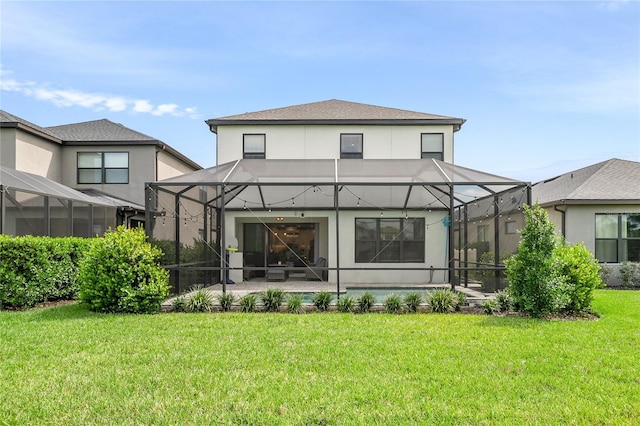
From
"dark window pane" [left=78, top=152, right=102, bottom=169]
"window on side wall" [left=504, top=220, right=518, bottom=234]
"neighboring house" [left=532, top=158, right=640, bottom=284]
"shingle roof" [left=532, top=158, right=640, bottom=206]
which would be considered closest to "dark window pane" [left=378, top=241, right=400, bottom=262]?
"shingle roof" [left=532, top=158, right=640, bottom=206]

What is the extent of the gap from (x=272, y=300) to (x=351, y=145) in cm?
845

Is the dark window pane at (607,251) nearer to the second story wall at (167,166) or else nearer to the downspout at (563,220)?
the downspout at (563,220)

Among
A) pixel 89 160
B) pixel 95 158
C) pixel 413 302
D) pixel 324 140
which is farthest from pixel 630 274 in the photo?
pixel 89 160

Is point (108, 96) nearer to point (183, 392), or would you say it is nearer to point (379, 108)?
point (379, 108)

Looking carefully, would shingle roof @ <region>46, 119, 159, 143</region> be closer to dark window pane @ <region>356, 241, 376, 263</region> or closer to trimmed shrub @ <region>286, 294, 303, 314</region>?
dark window pane @ <region>356, 241, 376, 263</region>

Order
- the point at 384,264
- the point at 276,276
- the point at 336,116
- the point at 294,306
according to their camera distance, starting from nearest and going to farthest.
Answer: the point at 294,306 < the point at 384,264 < the point at 276,276 < the point at 336,116

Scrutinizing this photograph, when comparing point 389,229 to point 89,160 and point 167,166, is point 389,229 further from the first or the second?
point 89,160

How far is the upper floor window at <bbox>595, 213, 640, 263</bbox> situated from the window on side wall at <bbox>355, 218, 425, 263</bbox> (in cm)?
555

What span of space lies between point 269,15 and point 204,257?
22.6ft

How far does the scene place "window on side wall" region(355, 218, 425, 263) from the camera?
606 inches

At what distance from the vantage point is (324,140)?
16422mm

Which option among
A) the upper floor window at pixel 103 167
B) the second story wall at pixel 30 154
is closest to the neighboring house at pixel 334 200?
the upper floor window at pixel 103 167

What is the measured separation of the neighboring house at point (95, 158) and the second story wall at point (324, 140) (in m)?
4.07

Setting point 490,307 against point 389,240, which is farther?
point 389,240
